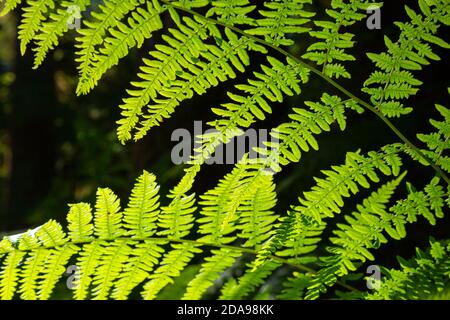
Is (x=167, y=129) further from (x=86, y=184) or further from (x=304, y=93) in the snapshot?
(x=86, y=184)

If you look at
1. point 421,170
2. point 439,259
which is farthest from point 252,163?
point 421,170

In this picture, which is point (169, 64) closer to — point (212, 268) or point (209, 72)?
point (209, 72)

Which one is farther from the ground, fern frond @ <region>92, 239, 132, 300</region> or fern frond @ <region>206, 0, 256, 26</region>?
fern frond @ <region>206, 0, 256, 26</region>

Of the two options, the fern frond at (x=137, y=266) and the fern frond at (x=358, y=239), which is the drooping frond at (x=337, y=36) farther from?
the fern frond at (x=137, y=266)

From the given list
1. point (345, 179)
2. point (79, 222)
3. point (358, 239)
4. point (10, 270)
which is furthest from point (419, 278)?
point (10, 270)

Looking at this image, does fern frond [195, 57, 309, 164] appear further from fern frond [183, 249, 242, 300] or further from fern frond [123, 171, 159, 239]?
fern frond [183, 249, 242, 300]

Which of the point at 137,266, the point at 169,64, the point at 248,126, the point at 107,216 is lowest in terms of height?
the point at 137,266

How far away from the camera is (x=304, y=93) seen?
7.97 feet

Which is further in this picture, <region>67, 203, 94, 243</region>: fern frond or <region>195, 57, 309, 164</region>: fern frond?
<region>67, 203, 94, 243</region>: fern frond

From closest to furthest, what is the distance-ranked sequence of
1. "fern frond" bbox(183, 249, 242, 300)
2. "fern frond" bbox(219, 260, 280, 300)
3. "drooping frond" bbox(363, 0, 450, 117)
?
"drooping frond" bbox(363, 0, 450, 117), "fern frond" bbox(183, 249, 242, 300), "fern frond" bbox(219, 260, 280, 300)

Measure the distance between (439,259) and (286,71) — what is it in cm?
45

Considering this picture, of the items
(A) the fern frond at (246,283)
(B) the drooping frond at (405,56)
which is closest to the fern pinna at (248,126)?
(B) the drooping frond at (405,56)

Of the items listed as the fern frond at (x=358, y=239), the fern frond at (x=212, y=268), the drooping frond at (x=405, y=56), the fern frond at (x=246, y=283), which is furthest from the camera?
the fern frond at (x=246, y=283)

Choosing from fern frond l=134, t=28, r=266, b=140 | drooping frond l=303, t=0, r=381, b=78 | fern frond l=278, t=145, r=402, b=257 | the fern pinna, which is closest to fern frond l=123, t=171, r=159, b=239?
the fern pinna
